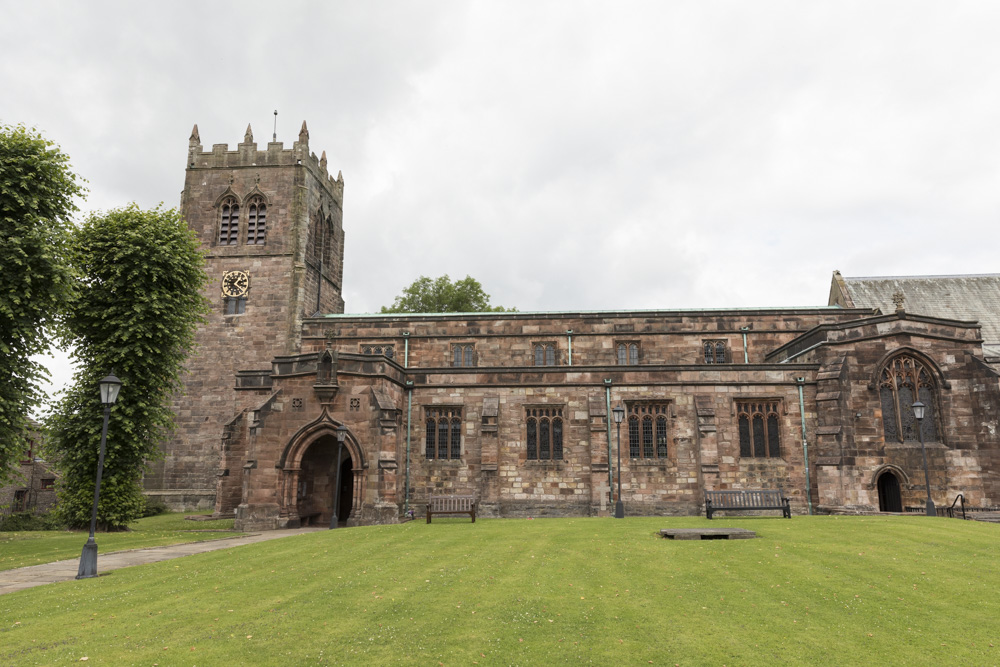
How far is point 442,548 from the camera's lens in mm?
16516

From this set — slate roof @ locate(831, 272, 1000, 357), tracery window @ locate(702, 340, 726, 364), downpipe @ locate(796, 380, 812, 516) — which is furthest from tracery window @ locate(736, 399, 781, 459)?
slate roof @ locate(831, 272, 1000, 357)

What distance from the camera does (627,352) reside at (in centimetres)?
3669

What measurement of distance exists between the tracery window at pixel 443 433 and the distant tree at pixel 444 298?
26.1 meters

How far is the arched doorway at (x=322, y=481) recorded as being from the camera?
89.7 ft

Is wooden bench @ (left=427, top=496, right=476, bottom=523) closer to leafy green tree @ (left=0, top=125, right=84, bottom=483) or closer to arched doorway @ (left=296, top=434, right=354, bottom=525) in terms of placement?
arched doorway @ (left=296, top=434, right=354, bottom=525)

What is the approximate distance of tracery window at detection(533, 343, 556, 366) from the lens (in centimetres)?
3681

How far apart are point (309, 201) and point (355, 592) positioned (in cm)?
3539

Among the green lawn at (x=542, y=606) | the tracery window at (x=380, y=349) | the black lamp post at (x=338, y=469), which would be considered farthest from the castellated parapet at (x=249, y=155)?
the green lawn at (x=542, y=606)

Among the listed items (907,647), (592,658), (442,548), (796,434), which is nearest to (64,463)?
(442,548)

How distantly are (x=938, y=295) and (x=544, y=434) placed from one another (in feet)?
99.7

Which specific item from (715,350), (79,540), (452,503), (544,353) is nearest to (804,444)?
(715,350)

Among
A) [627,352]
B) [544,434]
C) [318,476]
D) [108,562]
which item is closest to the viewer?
[108,562]

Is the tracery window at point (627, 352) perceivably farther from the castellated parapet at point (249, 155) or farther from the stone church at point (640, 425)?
the castellated parapet at point (249, 155)

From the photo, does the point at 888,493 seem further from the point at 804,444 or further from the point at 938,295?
the point at 938,295
